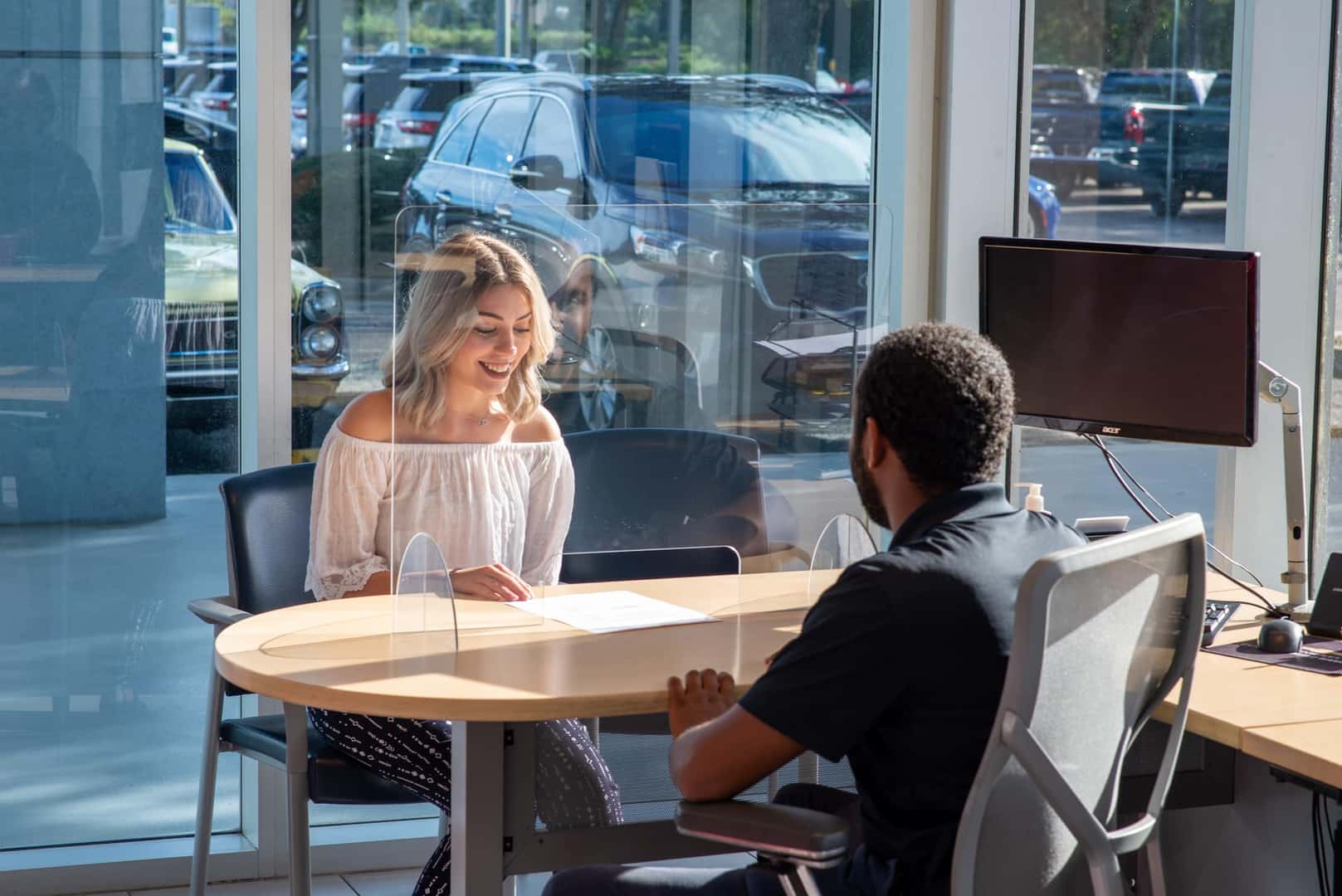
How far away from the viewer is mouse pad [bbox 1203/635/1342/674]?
238 centimetres

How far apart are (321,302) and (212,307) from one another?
234mm

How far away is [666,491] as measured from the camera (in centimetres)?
268

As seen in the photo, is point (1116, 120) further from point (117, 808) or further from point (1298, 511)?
point (117, 808)

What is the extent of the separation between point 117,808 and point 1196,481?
2599 mm

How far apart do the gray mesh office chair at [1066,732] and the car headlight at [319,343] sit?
77.6 inches

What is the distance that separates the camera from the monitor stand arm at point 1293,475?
275 centimetres

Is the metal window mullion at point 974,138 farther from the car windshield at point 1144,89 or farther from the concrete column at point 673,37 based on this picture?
the concrete column at point 673,37

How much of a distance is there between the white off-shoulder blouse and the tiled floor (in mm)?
1011

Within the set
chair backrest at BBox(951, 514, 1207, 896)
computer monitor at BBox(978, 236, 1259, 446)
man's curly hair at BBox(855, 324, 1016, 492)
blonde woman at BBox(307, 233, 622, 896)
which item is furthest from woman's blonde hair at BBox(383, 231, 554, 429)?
chair backrest at BBox(951, 514, 1207, 896)

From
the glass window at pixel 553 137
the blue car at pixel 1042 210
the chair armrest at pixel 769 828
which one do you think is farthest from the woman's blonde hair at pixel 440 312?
the blue car at pixel 1042 210

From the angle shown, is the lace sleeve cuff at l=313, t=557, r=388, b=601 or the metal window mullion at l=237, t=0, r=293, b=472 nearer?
the lace sleeve cuff at l=313, t=557, r=388, b=601

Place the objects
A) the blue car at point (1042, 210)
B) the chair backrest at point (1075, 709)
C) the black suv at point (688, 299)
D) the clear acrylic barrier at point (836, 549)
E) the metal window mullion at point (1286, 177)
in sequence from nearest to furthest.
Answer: the chair backrest at point (1075, 709) → the black suv at point (688, 299) → the clear acrylic barrier at point (836, 549) → the metal window mullion at point (1286, 177) → the blue car at point (1042, 210)

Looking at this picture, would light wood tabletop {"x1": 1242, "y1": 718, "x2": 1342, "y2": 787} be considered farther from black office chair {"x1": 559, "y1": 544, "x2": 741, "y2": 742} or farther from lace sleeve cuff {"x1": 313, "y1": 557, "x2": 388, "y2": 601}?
lace sleeve cuff {"x1": 313, "y1": 557, "x2": 388, "y2": 601}

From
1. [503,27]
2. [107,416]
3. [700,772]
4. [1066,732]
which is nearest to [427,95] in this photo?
[503,27]
